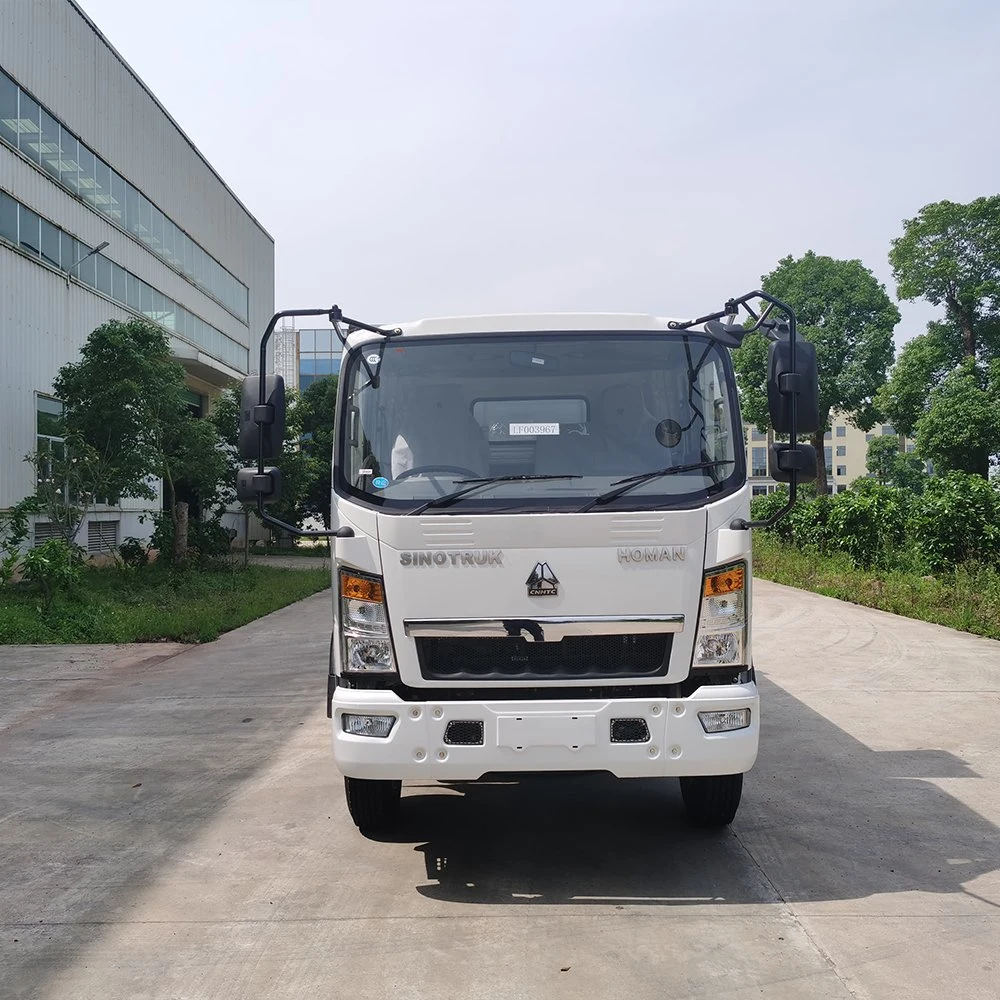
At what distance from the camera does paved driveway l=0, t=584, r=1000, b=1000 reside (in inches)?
151

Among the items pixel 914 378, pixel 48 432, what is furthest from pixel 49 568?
pixel 914 378

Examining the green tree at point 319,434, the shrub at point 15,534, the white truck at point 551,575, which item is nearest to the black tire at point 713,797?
the white truck at point 551,575

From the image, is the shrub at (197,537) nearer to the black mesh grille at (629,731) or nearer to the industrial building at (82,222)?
the industrial building at (82,222)

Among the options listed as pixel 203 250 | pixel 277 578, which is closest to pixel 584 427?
pixel 277 578

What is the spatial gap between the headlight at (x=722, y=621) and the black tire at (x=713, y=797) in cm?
86

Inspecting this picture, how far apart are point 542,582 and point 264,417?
1.61 m

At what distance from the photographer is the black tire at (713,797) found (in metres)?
5.30

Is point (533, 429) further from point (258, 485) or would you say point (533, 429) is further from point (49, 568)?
point (49, 568)

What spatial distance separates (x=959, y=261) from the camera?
43.6 m

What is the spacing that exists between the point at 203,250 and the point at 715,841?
32095 mm

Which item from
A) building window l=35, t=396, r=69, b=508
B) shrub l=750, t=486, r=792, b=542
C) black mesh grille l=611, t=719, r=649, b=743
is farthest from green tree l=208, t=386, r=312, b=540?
black mesh grille l=611, t=719, r=649, b=743

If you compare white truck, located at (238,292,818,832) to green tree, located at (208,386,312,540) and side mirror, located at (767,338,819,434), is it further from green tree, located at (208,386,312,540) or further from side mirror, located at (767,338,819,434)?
green tree, located at (208,386,312,540)

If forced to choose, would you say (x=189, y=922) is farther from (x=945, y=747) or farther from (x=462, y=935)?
(x=945, y=747)

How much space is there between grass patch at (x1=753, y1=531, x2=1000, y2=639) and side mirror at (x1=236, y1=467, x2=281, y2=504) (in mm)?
10279
